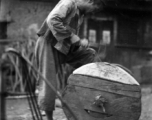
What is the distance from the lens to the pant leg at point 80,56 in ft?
15.4

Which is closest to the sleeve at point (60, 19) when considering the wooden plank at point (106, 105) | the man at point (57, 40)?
the man at point (57, 40)

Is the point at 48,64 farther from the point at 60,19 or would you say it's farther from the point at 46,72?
the point at 60,19

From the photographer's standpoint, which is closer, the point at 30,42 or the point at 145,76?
the point at 30,42

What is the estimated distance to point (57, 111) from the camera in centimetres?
607

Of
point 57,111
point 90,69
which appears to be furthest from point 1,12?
point 90,69

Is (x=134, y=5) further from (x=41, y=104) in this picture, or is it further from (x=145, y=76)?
(x=41, y=104)

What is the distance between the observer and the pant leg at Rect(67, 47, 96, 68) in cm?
471

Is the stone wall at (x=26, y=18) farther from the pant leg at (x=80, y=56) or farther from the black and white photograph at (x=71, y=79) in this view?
the pant leg at (x=80, y=56)

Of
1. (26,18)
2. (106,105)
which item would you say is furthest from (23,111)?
(26,18)

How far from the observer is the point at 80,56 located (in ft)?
15.6

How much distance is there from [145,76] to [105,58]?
6.58 ft

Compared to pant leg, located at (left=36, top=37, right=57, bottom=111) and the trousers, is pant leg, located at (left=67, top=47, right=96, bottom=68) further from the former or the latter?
pant leg, located at (left=36, top=37, right=57, bottom=111)

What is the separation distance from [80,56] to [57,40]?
0.51 metres

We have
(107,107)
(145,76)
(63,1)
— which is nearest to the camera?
(107,107)
